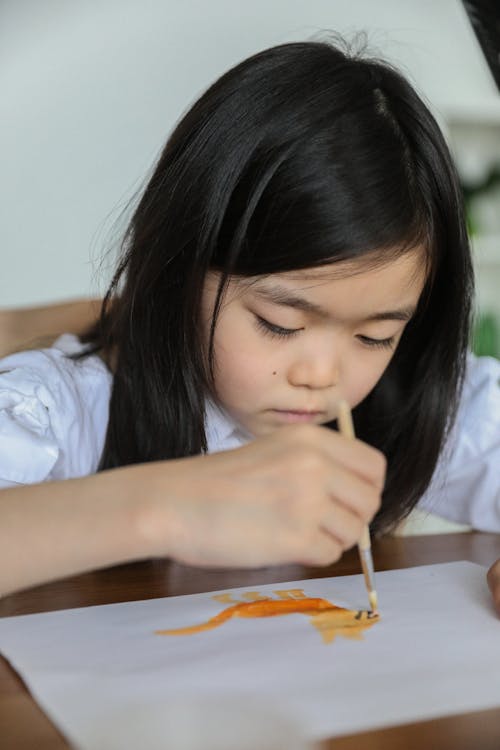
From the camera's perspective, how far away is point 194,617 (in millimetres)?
538

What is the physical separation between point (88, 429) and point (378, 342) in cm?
30

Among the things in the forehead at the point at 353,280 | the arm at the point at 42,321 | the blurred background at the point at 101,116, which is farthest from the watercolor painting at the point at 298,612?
the blurred background at the point at 101,116

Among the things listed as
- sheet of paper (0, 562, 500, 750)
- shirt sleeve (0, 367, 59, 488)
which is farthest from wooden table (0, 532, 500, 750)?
shirt sleeve (0, 367, 59, 488)

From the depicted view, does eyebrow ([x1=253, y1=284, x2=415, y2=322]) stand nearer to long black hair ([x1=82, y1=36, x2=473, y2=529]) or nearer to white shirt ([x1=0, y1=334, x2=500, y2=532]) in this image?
long black hair ([x1=82, y1=36, x2=473, y2=529])

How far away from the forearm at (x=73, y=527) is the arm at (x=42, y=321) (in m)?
0.61

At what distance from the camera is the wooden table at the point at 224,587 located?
1.18 feet

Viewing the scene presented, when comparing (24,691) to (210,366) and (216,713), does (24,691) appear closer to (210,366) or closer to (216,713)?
(216,713)

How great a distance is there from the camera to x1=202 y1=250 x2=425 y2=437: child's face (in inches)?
27.6

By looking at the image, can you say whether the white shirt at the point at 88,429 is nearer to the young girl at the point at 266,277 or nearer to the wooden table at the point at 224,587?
the young girl at the point at 266,277

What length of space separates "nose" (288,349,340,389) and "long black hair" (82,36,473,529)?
7 centimetres

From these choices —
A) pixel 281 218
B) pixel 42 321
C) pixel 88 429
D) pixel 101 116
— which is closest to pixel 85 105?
pixel 101 116

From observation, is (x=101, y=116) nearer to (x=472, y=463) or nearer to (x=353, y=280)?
(x=472, y=463)

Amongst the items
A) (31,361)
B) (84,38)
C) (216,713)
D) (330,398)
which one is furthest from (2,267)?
(216,713)

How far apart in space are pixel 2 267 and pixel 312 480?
1.61 m
